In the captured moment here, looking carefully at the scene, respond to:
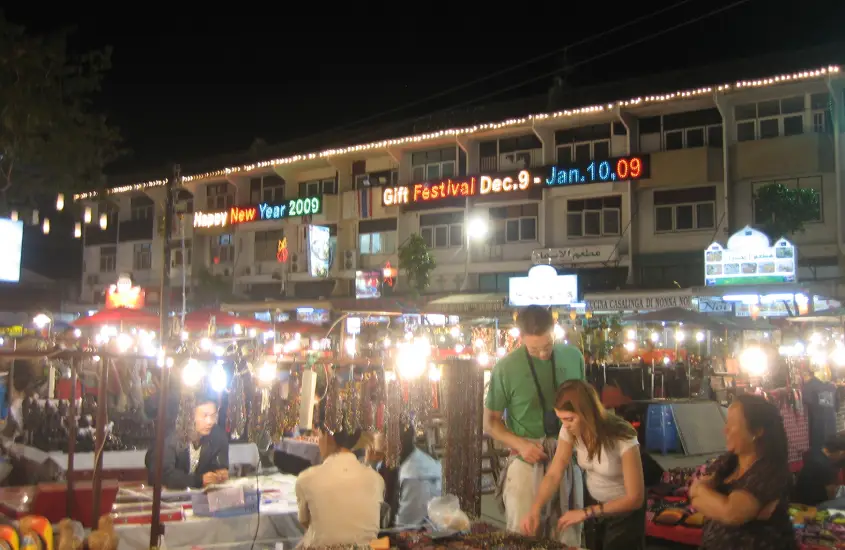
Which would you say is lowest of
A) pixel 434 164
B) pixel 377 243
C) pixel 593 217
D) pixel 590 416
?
pixel 590 416

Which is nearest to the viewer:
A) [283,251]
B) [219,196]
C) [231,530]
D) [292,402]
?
[231,530]

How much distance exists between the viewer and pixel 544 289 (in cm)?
1933

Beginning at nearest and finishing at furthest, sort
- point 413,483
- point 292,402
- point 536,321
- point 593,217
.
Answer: point 536,321, point 413,483, point 292,402, point 593,217

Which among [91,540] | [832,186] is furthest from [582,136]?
[91,540]

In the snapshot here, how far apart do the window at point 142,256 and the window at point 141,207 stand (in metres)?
1.50

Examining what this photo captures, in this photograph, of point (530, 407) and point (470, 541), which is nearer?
point (470, 541)

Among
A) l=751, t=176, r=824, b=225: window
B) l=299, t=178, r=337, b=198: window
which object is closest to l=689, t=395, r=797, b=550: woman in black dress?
Answer: l=751, t=176, r=824, b=225: window

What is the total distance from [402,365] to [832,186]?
66.1 feet

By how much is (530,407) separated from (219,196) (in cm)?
3383

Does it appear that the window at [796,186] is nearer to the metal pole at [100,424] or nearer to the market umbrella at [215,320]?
the market umbrella at [215,320]

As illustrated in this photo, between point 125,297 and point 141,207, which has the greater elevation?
point 141,207

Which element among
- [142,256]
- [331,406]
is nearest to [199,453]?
[331,406]

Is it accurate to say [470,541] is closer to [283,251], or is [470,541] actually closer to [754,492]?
[754,492]

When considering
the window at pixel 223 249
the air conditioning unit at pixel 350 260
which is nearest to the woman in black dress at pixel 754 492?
the air conditioning unit at pixel 350 260
